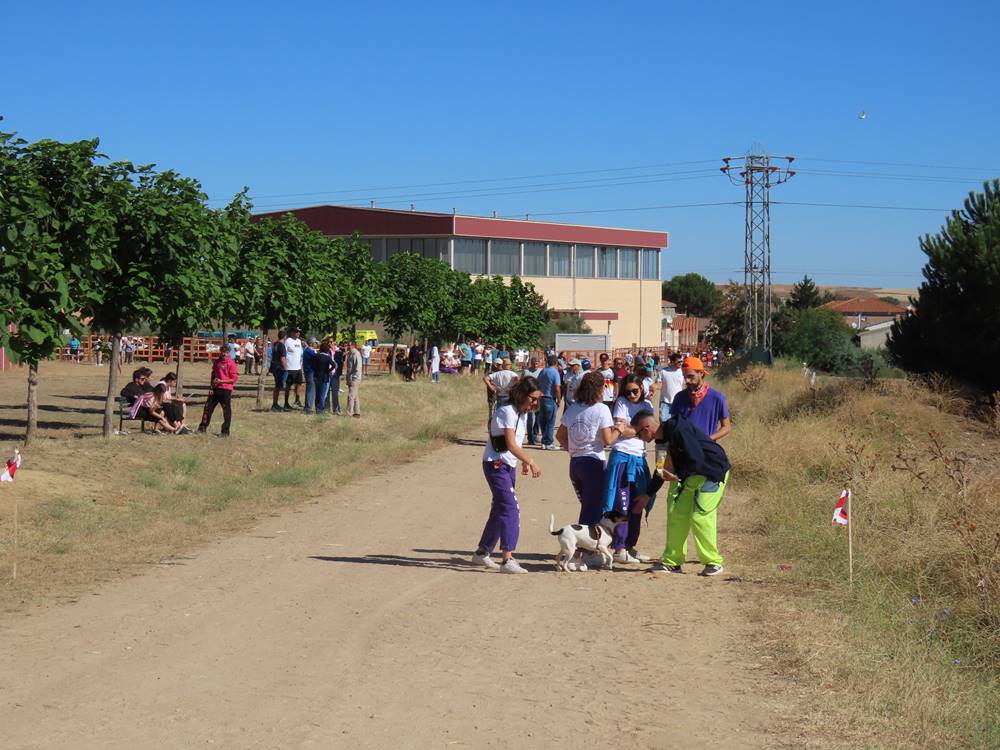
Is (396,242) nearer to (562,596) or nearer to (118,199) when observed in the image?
(118,199)

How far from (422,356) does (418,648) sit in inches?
1731

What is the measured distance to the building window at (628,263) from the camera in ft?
315

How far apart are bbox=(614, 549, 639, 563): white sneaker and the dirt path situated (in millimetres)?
97

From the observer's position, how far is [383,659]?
289 inches

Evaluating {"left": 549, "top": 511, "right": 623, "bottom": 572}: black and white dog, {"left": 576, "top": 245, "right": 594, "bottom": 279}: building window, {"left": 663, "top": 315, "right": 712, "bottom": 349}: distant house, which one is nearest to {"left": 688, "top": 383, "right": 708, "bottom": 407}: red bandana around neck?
{"left": 549, "top": 511, "right": 623, "bottom": 572}: black and white dog

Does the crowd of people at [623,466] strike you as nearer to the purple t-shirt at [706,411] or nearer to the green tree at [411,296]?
the purple t-shirt at [706,411]

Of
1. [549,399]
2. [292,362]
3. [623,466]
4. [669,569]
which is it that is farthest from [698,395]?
[292,362]

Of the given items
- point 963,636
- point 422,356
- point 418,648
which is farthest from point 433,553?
point 422,356

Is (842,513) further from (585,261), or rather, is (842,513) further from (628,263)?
(628,263)

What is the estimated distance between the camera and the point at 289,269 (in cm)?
2811

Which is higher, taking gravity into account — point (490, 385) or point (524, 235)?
point (524, 235)

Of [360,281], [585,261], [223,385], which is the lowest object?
[223,385]

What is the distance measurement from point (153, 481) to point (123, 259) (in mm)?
4766

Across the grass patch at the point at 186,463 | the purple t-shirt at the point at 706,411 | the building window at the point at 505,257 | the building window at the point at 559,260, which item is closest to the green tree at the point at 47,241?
the grass patch at the point at 186,463
